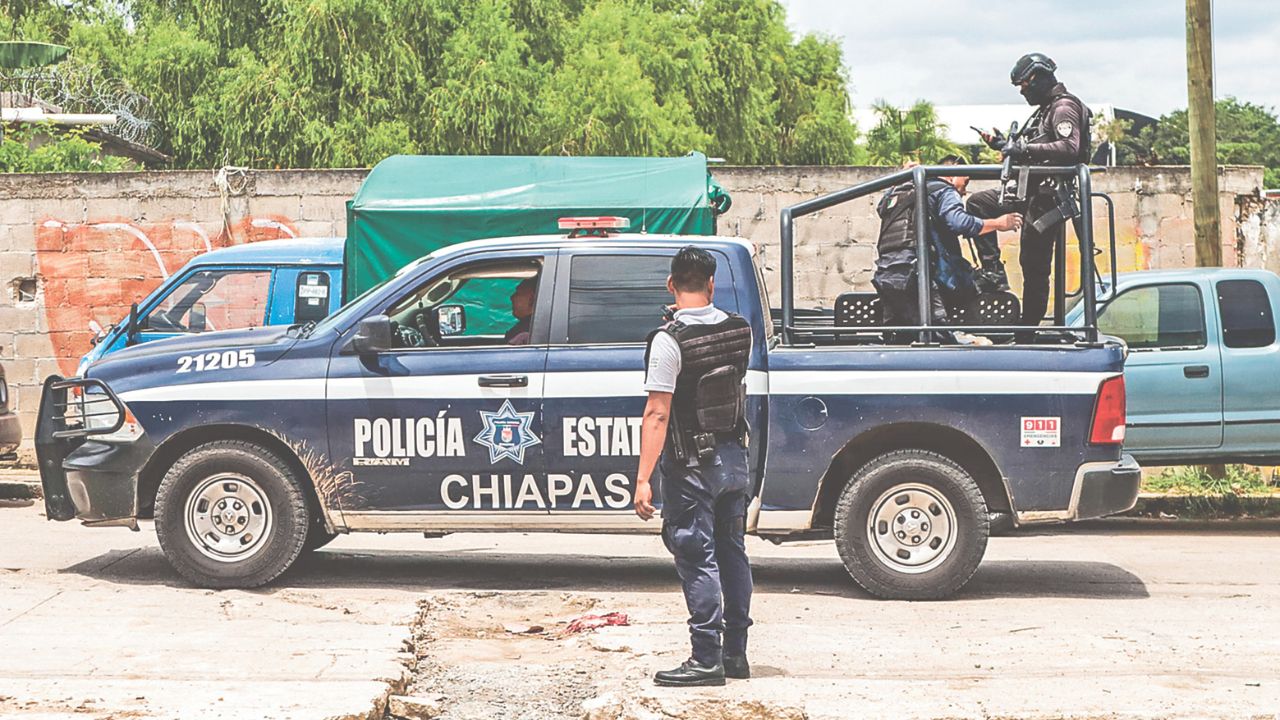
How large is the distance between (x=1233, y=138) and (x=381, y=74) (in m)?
95.4

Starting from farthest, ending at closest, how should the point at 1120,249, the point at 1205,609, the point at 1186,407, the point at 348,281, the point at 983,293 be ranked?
1. the point at 1120,249
2. the point at 348,281
3. the point at 1186,407
4. the point at 983,293
5. the point at 1205,609

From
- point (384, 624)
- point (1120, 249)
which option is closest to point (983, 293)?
point (384, 624)

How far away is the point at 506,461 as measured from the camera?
25.8 feet

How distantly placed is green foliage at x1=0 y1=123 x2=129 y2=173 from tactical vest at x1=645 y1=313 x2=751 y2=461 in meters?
13.2

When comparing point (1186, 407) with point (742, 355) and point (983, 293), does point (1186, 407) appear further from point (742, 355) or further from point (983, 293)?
point (742, 355)

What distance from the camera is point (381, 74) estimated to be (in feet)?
83.4

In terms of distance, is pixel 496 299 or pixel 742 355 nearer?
pixel 742 355

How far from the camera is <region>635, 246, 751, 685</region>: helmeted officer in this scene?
19.6ft

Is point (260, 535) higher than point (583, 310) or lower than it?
lower

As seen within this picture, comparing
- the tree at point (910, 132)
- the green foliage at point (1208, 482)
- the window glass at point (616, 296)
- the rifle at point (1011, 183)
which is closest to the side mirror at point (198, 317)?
the window glass at point (616, 296)

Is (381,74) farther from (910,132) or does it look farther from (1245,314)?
(910,132)

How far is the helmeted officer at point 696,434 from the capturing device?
19.6 feet

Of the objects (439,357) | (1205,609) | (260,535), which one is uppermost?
(439,357)

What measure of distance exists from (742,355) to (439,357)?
2389 mm
